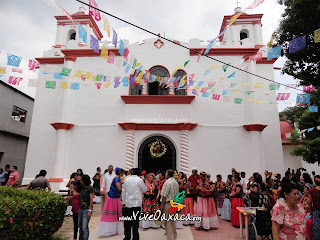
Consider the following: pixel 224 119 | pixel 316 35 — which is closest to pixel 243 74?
pixel 224 119

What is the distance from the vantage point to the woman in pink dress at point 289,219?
2.91m

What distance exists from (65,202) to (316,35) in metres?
7.54

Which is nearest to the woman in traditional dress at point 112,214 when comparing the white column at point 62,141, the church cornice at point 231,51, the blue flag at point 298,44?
the white column at point 62,141

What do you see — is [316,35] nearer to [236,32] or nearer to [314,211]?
[314,211]

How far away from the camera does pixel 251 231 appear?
5.11 metres

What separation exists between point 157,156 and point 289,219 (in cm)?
891

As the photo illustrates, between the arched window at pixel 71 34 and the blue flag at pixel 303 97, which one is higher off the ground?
the arched window at pixel 71 34

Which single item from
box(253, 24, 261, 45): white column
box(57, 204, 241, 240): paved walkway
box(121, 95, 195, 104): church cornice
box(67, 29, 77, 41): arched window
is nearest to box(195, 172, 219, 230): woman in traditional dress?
box(57, 204, 241, 240): paved walkway

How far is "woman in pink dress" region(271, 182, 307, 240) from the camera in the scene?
9.54ft

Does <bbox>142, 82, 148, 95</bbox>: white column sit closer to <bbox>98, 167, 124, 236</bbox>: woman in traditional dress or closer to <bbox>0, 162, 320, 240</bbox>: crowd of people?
<bbox>0, 162, 320, 240</bbox>: crowd of people

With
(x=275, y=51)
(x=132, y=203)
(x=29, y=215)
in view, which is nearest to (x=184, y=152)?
(x=275, y=51)

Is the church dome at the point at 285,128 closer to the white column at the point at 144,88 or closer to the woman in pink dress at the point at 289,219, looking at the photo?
the white column at the point at 144,88

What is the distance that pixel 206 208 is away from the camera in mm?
6484

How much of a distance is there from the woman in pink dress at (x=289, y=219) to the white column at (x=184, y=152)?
26.8 feet
